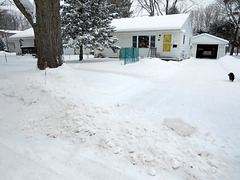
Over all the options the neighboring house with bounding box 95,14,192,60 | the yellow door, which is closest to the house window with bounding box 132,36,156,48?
the neighboring house with bounding box 95,14,192,60

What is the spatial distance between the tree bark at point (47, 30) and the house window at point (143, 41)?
12.7 meters

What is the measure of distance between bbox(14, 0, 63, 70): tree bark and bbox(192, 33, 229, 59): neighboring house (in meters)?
23.6

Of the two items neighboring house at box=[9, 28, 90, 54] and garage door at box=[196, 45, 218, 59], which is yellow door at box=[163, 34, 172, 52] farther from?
neighboring house at box=[9, 28, 90, 54]

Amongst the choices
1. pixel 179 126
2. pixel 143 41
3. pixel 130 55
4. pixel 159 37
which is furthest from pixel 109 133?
pixel 143 41

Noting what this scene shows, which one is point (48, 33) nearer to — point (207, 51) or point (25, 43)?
point (25, 43)

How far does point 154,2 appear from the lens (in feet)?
108

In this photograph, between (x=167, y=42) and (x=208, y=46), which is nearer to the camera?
(x=167, y=42)

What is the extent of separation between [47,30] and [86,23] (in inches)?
Result: 353

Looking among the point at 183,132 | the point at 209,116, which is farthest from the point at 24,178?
the point at 209,116

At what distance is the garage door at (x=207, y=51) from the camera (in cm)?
2415

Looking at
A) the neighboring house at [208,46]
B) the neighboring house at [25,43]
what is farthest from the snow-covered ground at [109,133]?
the neighboring house at [25,43]

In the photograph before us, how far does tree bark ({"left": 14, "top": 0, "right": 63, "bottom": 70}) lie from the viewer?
16.6ft

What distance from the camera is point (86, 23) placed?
524 inches

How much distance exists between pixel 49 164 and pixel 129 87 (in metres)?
4.26
